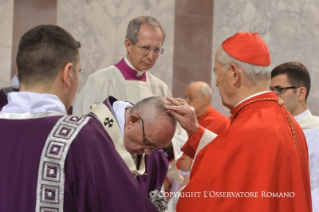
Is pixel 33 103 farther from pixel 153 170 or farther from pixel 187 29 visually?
pixel 187 29

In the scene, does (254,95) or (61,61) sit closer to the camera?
(61,61)

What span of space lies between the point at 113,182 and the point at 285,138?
3.86 ft

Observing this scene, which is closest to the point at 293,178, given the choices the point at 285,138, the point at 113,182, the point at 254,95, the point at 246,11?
the point at 285,138

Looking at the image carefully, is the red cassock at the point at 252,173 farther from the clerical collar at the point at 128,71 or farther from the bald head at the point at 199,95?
the bald head at the point at 199,95

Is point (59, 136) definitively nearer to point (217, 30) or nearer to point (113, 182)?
point (113, 182)

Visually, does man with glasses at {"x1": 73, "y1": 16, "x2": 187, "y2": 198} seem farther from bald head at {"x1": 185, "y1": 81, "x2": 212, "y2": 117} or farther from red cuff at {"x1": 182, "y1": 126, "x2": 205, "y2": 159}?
bald head at {"x1": 185, "y1": 81, "x2": 212, "y2": 117}

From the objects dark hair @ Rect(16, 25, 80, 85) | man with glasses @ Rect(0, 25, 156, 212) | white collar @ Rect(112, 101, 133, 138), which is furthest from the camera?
white collar @ Rect(112, 101, 133, 138)

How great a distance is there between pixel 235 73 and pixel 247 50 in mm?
167

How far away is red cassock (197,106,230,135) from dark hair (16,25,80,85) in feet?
15.9

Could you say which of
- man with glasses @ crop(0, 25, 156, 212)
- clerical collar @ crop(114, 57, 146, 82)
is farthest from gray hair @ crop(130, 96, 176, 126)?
clerical collar @ crop(114, 57, 146, 82)

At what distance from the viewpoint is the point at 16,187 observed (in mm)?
1936

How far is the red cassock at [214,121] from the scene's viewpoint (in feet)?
22.3

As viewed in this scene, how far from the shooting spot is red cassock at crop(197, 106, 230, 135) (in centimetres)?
679

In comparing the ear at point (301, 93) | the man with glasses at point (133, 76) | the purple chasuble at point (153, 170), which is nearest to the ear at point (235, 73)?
the purple chasuble at point (153, 170)
